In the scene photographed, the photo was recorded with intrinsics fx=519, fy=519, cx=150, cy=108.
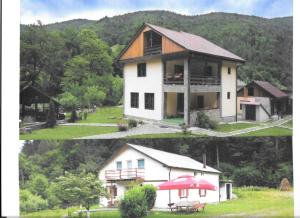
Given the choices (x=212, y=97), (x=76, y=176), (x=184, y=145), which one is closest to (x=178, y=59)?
(x=212, y=97)

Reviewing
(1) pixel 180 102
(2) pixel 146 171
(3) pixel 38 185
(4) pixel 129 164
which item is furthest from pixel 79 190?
(1) pixel 180 102

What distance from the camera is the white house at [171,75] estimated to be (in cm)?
432

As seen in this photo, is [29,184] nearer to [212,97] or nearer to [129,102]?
[129,102]

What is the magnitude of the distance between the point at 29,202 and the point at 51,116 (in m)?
0.75

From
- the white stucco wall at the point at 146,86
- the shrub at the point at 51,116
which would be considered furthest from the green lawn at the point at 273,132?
the shrub at the point at 51,116

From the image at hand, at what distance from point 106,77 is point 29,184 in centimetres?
111

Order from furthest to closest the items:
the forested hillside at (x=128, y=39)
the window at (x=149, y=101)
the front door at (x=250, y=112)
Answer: the front door at (x=250, y=112), the window at (x=149, y=101), the forested hillside at (x=128, y=39)

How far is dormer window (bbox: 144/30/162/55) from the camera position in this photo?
14.3 ft

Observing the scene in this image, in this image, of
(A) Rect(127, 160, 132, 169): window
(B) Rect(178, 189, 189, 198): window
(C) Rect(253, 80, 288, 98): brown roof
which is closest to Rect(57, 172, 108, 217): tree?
(A) Rect(127, 160, 132, 169): window

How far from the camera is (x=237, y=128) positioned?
4.49 m

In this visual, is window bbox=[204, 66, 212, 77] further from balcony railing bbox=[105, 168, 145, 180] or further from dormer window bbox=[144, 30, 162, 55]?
balcony railing bbox=[105, 168, 145, 180]

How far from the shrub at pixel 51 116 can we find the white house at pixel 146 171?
576 millimetres

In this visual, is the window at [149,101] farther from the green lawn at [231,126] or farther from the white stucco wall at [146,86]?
the green lawn at [231,126]

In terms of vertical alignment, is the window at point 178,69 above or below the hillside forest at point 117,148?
above
